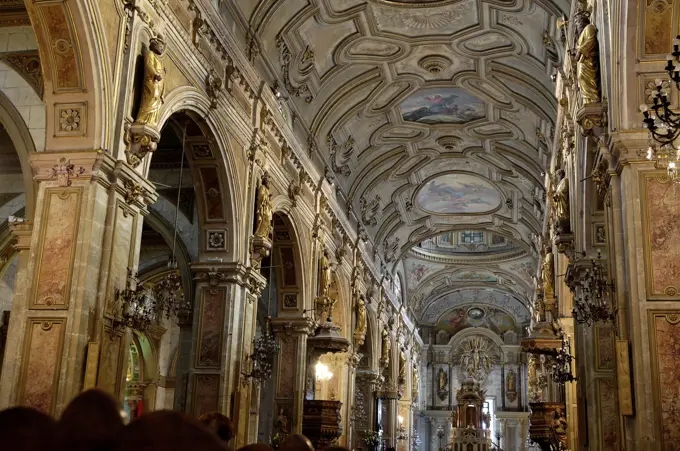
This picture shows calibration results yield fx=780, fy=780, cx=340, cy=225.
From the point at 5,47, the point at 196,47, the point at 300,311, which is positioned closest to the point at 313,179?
the point at 300,311

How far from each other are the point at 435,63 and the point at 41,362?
1240cm

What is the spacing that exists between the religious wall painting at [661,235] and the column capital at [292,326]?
381 inches

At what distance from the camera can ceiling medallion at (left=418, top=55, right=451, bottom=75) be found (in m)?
17.7

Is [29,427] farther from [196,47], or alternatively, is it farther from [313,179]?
[313,179]

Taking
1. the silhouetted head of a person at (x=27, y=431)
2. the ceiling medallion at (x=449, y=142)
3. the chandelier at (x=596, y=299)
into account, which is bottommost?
the silhouetted head of a person at (x=27, y=431)

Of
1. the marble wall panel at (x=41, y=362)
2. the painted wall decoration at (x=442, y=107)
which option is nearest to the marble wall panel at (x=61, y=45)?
the marble wall panel at (x=41, y=362)

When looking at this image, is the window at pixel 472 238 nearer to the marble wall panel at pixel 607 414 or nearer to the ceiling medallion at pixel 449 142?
the ceiling medallion at pixel 449 142

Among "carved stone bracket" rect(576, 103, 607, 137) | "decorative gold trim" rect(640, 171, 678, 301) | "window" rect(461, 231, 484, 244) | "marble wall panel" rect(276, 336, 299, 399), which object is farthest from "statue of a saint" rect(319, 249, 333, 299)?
"window" rect(461, 231, 484, 244)

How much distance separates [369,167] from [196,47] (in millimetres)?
11495

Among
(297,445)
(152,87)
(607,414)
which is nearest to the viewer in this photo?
(297,445)

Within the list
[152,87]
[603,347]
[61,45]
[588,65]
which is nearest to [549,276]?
[603,347]

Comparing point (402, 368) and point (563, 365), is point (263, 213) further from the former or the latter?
point (402, 368)

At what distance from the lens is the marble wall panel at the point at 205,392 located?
11.9m

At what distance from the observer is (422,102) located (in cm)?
2011
